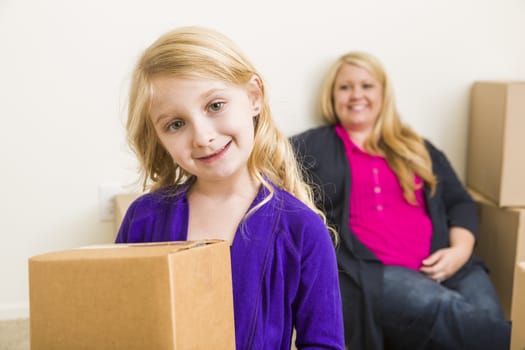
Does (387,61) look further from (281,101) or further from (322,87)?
(281,101)

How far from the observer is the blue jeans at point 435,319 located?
61.0 inches

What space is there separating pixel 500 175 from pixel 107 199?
115 centimetres

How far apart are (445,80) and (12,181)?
1.38 meters

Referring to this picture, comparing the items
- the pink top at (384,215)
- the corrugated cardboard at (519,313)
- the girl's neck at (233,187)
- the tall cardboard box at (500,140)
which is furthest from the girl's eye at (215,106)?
the tall cardboard box at (500,140)

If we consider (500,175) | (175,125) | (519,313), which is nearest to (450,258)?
(500,175)

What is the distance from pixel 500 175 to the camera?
6.00ft

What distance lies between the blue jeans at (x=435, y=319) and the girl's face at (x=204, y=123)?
81 cm

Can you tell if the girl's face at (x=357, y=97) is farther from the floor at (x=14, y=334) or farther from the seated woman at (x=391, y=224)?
the floor at (x=14, y=334)

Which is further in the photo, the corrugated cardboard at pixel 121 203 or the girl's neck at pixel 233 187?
the corrugated cardboard at pixel 121 203

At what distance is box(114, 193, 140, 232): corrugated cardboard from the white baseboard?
0.37 metres

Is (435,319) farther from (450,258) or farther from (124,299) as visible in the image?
(124,299)

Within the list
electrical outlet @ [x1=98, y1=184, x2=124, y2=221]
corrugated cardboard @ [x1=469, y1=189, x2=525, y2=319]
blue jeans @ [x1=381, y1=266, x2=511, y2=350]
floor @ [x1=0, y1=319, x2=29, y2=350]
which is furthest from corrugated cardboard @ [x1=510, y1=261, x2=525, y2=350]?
floor @ [x1=0, y1=319, x2=29, y2=350]

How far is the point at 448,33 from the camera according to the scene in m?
2.02

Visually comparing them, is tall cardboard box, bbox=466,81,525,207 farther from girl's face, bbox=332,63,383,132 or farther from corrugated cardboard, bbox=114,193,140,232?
corrugated cardboard, bbox=114,193,140,232
